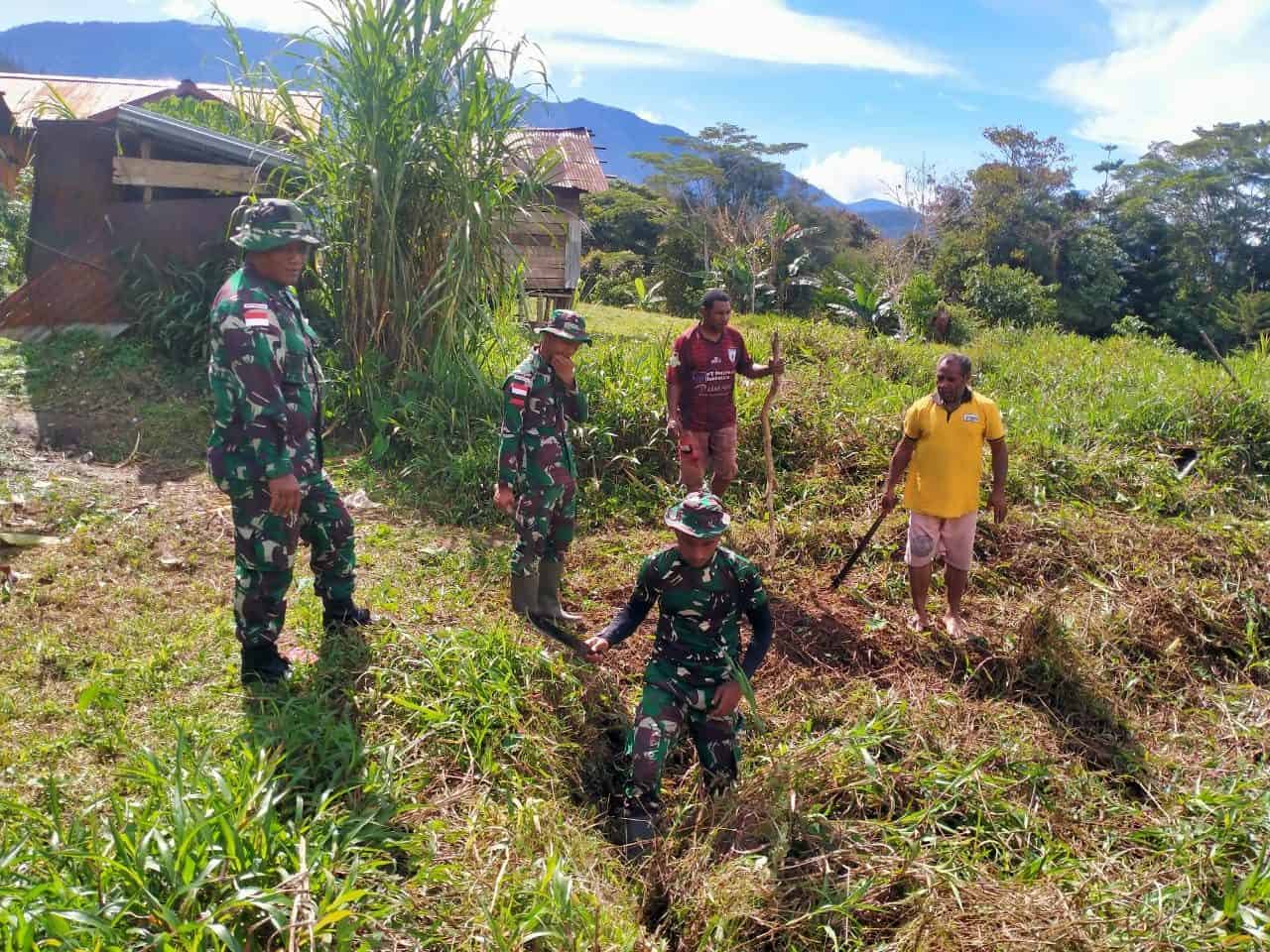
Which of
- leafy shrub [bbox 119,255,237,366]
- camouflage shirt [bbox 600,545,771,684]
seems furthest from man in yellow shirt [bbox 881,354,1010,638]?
leafy shrub [bbox 119,255,237,366]

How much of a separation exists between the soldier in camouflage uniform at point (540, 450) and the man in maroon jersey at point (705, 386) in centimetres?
114

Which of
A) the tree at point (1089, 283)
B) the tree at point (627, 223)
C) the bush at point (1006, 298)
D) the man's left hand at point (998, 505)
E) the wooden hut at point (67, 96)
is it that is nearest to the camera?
the man's left hand at point (998, 505)

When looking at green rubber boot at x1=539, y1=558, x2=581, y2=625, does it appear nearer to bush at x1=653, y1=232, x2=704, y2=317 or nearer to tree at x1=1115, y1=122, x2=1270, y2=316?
bush at x1=653, y1=232, x2=704, y2=317

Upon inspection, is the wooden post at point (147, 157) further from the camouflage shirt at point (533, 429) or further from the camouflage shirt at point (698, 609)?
the camouflage shirt at point (698, 609)

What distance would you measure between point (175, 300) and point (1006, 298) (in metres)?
18.1

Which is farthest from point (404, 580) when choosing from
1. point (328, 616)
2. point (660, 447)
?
point (660, 447)

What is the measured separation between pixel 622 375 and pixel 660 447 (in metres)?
0.87

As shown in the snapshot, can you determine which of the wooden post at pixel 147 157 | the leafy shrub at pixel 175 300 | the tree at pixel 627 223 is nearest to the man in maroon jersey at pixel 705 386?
the leafy shrub at pixel 175 300

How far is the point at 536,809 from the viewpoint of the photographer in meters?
2.79

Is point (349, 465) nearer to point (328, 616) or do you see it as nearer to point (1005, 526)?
point (328, 616)

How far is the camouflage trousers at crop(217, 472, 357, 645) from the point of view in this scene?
3074mm

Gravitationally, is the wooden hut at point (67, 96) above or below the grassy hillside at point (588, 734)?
above

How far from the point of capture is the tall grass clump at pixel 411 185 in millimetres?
6285

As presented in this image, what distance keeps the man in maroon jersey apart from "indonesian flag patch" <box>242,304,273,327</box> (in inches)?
98.9
